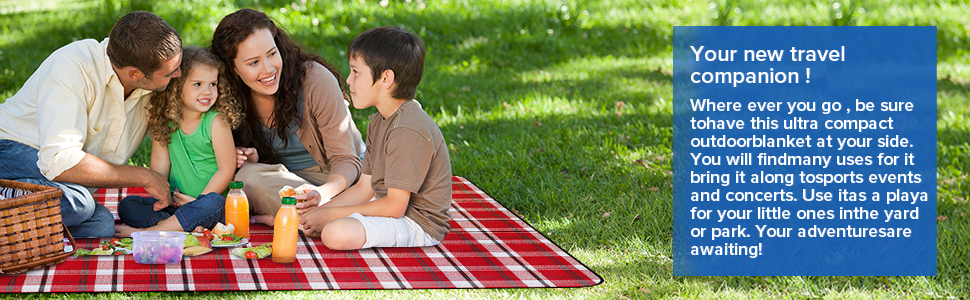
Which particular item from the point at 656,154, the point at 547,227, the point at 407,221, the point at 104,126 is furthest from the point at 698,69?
the point at 104,126

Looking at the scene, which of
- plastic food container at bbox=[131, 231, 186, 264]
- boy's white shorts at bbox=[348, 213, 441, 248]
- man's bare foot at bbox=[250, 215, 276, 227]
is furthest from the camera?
man's bare foot at bbox=[250, 215, 276, 227]

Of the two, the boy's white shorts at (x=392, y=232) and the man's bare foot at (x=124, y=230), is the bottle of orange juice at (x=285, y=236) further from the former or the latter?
the man's bare foot at (x=124, y=230)

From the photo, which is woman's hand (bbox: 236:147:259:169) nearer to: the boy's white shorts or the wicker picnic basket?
the boy's white shorts

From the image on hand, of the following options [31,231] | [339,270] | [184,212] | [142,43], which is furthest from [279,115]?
[31,231]

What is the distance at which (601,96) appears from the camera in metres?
6.83

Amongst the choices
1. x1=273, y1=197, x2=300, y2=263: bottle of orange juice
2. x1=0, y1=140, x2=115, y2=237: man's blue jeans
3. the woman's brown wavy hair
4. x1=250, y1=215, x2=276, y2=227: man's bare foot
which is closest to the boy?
x1=273, y1=197, x2=300, y2=263: bottle of orange juice

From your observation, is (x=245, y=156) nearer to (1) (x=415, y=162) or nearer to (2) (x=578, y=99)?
(1) (x=415, y=162)

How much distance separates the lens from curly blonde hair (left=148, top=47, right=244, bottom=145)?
3.59 meters

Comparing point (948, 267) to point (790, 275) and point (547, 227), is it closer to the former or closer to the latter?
point (790, 275)

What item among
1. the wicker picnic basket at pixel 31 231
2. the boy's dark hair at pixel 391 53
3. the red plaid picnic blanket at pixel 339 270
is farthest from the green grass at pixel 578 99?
the boy's dark hair at pixel 391 53

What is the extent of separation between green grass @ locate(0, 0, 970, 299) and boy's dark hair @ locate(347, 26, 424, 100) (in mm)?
881

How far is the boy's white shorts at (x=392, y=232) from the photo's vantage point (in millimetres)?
3359

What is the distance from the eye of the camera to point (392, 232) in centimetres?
338

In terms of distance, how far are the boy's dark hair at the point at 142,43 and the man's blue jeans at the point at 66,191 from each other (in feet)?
1.86
